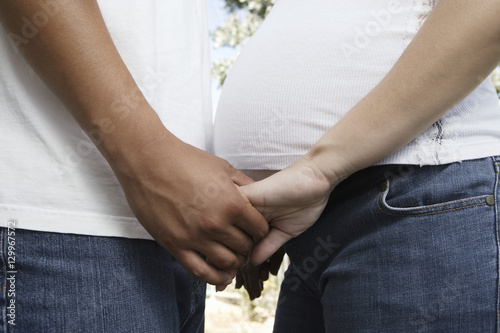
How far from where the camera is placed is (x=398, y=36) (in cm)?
78

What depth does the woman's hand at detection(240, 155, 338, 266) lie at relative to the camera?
76 cm

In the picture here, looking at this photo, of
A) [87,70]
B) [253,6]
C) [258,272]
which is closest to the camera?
[87,70]

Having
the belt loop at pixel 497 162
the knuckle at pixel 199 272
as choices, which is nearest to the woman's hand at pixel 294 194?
the knuckle at pixel 199 272

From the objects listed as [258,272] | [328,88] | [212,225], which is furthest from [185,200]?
A: [258,272]

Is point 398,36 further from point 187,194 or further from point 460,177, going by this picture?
point 187,194

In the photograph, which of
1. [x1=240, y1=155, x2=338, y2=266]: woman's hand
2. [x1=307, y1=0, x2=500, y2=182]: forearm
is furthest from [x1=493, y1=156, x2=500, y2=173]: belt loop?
[x1=240, y1=155, x2=338, y2=266]: woman's hand

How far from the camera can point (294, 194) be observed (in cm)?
76

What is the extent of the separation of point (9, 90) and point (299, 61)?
0.47 meters

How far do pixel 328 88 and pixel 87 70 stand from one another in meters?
0.38

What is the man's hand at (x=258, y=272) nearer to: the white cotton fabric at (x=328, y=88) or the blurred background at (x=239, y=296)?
the white cotton fabric at (x=328, y=88)

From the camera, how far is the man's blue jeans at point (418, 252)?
2.33ft

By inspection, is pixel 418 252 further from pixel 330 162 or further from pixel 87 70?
pixel 87 70

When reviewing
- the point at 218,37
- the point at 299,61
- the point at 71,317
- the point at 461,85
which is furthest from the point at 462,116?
the point at 218,37

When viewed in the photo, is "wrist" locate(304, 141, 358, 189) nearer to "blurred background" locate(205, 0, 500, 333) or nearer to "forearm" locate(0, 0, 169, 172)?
"forearm" locate(0, 0, 169, 172)
